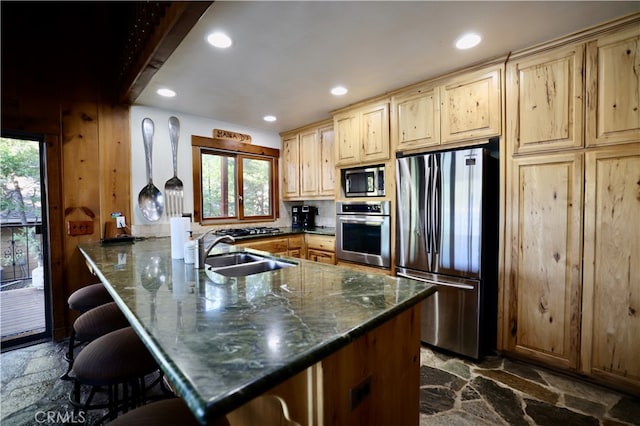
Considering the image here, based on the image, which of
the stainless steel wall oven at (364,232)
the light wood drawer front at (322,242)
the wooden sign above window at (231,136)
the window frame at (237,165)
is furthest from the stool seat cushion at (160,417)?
the wooden sign above window at (231,136)

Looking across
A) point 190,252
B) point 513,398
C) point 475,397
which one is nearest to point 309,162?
point 190,252

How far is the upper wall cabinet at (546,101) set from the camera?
1.92 metres

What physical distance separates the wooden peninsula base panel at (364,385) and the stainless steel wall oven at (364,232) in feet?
5.57

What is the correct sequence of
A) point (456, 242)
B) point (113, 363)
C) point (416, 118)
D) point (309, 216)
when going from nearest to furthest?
point (113, 363) → point (456, 242) → point (416, 118) → point (309, 216)

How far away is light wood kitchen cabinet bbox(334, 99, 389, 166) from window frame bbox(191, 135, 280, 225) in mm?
1328

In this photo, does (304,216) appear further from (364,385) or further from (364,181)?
(364,385)

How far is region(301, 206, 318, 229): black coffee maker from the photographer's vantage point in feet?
14.2

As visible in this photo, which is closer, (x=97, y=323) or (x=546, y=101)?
(x=97, y=323)

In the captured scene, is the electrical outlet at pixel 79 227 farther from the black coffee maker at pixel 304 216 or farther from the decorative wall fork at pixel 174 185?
the black coffee maker at pixel 304 216

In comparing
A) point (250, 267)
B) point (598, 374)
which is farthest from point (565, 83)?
point (250, 267)

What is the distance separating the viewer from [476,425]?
63.2 inches

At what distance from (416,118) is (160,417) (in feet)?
8.87

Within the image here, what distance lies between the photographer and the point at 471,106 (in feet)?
7.68

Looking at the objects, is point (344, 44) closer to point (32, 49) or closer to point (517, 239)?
point (517, 239)
